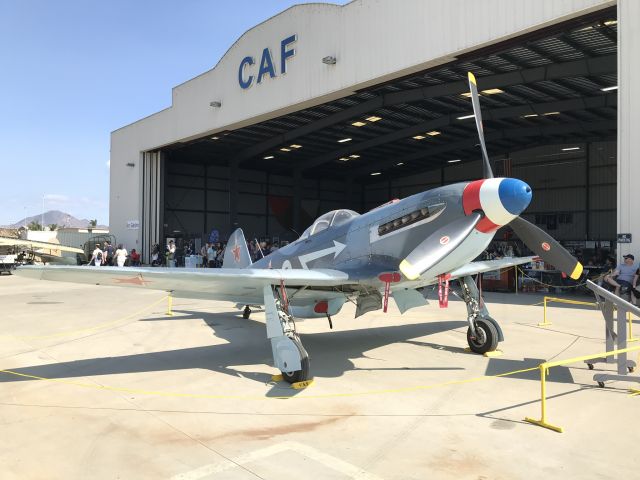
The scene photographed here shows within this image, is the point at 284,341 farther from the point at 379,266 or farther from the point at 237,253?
the point at 237,253

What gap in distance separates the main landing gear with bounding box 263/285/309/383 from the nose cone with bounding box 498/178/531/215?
3.16 meters

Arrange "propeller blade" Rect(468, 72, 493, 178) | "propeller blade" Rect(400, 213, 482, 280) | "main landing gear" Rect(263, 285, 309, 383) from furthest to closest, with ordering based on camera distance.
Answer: "propeller blade" Rect(468, 72, 493, 178) → "main landing gear" Rect(263, 285, 309, 383) → "propeller blade" Rect(400, 213, 482, 280)

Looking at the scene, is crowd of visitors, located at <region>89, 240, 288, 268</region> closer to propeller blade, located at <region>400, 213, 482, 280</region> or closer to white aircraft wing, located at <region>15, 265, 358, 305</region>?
white aircraft wing, located at <region>15, 265, 358, 305</region>

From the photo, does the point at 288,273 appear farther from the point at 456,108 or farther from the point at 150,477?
the point at 456,108

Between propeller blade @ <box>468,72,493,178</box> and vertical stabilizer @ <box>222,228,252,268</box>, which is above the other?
propeller blade @ <box>468,72,493,178</box>

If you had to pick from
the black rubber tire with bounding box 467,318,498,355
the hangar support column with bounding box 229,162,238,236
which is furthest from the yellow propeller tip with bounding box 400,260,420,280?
the hangar support column with bounding box 229,162,238,236

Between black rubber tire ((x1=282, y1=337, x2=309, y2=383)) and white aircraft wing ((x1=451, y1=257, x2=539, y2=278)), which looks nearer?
black rubber tire ((x1=282, y1=337, x2=309, y2=383))

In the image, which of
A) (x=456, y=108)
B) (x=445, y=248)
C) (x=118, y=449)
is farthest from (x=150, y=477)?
(x=456, y=108)

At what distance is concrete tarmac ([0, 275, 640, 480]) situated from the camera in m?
3.78

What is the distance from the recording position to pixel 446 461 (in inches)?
150

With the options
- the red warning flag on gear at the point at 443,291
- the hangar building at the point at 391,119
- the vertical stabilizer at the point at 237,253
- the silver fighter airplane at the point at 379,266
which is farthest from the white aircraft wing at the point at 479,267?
the hangar building at the point at 391,119

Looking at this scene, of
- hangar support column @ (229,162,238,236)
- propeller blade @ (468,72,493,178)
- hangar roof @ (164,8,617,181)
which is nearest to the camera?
propeller blade @ (468,72,493,178)

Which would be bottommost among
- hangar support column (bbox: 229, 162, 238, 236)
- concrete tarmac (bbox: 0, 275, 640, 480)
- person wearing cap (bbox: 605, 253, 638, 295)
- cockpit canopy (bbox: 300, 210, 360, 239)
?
concrete tarmac (bbox: 0, 275, 640, 480)

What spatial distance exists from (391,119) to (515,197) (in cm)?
2181
